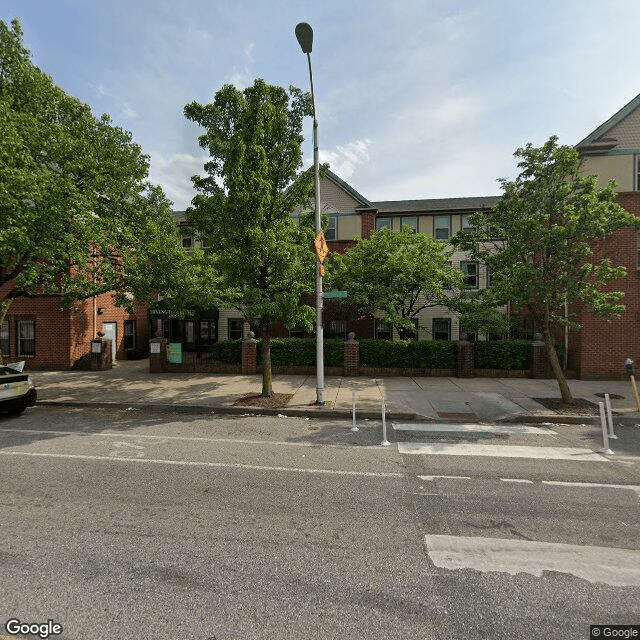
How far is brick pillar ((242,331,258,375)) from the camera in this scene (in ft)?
49.9

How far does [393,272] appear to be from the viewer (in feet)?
52.4

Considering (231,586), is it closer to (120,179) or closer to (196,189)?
(196,189)

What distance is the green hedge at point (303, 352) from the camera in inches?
594

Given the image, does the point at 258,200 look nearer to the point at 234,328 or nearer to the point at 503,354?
the point at 503,354

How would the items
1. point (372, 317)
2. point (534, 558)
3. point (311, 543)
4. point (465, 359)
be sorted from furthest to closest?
point (372, 317), point (465, 359), point (311, 543), point (534, 558)

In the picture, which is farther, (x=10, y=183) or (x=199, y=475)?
(x=10, y=183)

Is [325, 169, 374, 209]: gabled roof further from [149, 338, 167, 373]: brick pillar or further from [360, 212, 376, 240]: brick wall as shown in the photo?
[149, 338, 167, 373]: brick pillar

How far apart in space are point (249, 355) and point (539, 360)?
12113 mm

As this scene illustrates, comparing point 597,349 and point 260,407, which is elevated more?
point 597,349

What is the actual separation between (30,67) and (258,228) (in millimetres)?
11690

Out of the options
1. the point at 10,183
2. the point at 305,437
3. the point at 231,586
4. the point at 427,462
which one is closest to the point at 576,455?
the point at 427,462

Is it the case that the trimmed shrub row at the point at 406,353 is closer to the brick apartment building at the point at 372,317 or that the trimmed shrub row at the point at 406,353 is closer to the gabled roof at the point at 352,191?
the brick apartment building at the point at 372,317

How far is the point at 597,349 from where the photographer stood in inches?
544

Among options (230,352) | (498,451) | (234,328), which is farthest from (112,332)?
(498,451)
